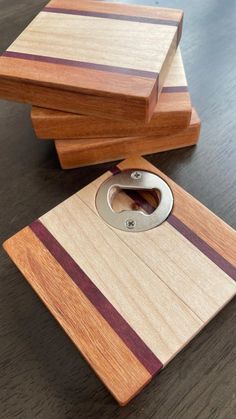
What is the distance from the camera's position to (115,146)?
51 cm

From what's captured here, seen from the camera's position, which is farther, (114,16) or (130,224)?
(114,16)

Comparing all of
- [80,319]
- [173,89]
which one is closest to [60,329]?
[80,319]

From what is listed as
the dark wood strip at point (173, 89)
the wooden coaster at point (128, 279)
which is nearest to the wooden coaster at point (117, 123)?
the dark wood strip at point (173, 89)

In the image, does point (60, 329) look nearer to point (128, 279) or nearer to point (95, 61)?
point (128, 279)

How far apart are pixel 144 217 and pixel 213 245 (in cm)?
9

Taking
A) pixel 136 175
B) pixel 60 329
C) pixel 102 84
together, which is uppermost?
pixel 102 84

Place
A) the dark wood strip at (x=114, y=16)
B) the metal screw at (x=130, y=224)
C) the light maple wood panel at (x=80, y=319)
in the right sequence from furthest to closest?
the dark wood strip at (x=114, y=16) < the metal screw at (x=130, y=224) < the light maple wood panel at (x=80, y=319)

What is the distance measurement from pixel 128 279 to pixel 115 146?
22 cm

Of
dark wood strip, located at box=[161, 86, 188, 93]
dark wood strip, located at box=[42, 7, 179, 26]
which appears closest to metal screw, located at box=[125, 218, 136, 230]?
dark wood strip, located at box=[161, 86, 188, 93]

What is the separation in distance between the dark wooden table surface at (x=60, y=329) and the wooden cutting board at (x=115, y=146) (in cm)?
2

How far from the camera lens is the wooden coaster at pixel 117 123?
18.7 inches

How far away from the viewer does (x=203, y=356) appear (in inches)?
14.0

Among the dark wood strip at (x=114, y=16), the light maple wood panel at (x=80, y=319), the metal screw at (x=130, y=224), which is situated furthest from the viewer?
the dark wood strip at (x=114, y=16)

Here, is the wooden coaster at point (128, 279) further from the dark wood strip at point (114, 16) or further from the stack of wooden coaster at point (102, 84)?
the dark wood strip at point (114, 16)
